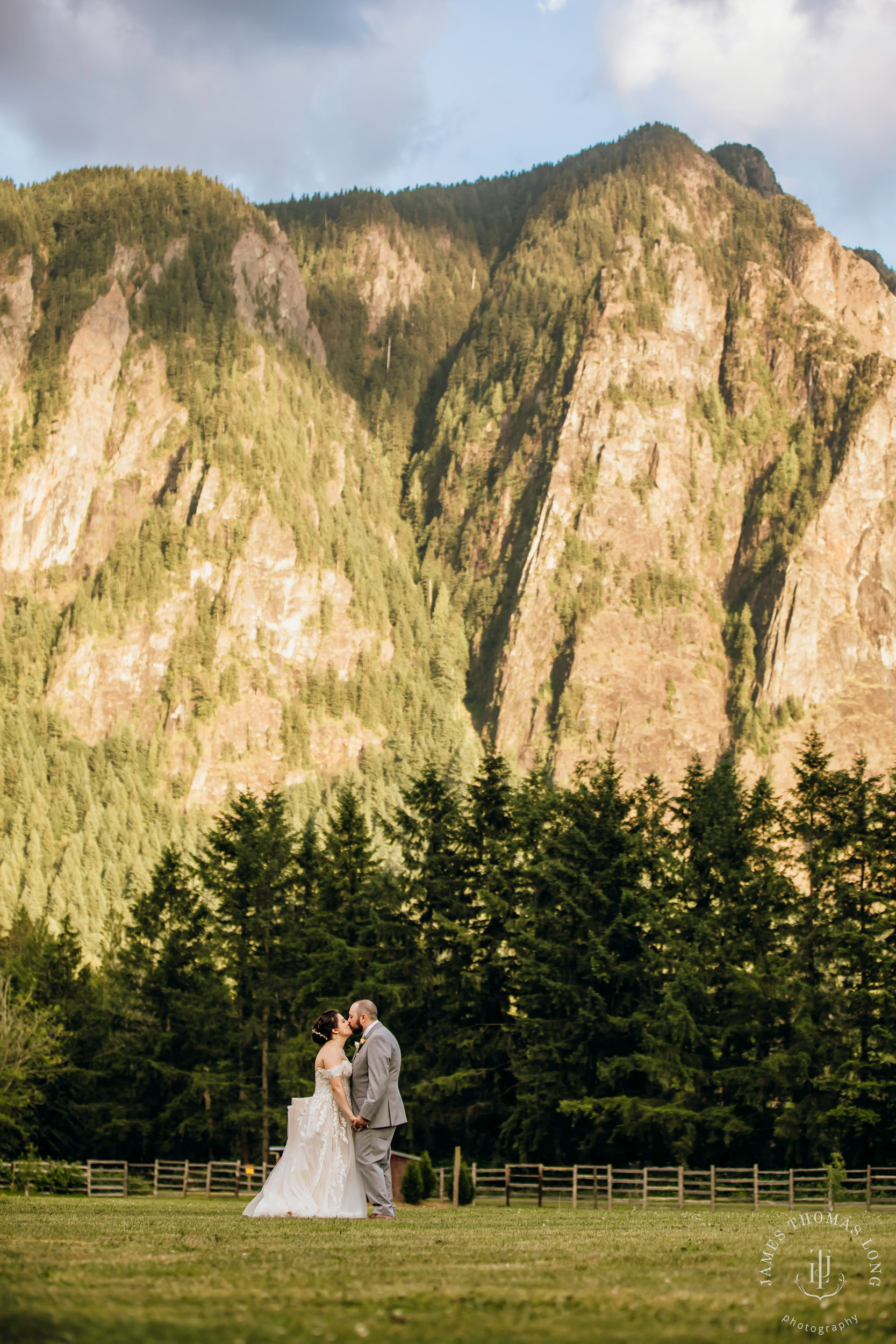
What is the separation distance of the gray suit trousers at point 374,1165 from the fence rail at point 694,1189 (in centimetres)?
1636

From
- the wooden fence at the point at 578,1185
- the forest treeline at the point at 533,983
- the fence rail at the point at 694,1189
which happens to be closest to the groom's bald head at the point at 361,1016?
the wooden fence at the point at 578,1185

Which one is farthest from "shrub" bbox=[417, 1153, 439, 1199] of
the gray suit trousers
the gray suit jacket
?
the gray suit jacket

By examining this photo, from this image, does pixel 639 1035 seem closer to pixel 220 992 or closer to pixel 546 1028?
pixel 546 1028

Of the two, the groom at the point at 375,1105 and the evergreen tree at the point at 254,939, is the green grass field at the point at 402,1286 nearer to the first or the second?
the groom at the point at 375,1105

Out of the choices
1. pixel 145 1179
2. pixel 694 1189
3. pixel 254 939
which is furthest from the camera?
pixel 254 939

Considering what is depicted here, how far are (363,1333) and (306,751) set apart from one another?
620ft

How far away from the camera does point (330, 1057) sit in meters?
17.1

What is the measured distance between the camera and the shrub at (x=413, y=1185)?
28.1m

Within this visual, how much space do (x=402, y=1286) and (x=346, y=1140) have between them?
28.2ft

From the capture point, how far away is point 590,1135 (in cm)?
4509

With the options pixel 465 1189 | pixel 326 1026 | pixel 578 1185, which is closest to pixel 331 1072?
pixel 326 1026

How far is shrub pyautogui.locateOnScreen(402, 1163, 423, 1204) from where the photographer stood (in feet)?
92.1

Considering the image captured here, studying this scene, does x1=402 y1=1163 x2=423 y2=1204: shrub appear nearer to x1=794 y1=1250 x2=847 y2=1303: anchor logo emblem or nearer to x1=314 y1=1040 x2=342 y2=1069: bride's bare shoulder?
x1=314 y1=1040 x2=342 y2=1069: bride's bare shoulder

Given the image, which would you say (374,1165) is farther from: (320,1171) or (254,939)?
(254,939)
